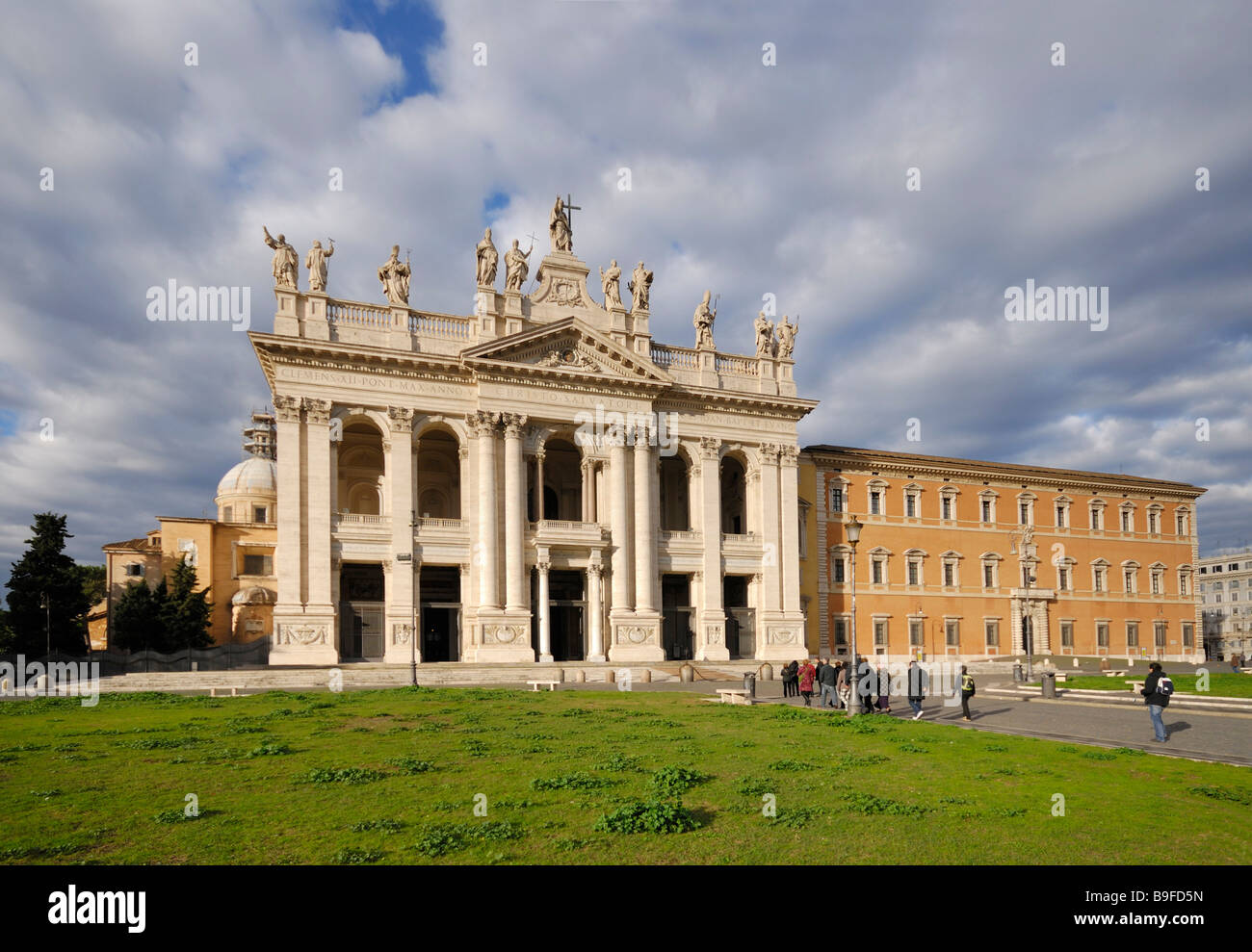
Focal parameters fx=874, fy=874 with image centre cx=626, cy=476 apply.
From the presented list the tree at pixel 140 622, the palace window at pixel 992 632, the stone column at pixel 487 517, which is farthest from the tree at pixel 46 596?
the palace window at pixel 992 632

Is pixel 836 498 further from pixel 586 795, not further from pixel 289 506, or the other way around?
pixel 586 795

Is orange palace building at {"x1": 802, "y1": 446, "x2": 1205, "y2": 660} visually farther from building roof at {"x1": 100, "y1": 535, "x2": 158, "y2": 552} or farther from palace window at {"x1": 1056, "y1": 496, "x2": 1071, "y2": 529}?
building roof at {"x1": 100, "y1": 535, "x2": 158, "y2": 552}

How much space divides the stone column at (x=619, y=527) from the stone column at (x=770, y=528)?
8488mm

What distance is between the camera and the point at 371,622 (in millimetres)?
41281

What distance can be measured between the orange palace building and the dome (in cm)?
4777

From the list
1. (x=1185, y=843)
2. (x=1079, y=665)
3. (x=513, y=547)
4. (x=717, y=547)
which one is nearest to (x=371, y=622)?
(x=513, y=547)

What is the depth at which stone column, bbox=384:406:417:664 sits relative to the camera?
40531mm

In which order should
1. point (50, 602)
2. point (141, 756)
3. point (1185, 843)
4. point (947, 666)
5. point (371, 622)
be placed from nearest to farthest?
point (1185, 843) → point (141, 756) → point (371, 622) → point (50, 602) → point (947, 666)

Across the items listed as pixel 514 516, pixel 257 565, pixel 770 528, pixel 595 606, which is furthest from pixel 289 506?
pixel 257 565

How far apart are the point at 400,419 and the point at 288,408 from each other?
500 cm

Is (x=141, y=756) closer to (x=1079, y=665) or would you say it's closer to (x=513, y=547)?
(x=513, y=547)

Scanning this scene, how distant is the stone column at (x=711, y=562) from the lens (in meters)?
46.2

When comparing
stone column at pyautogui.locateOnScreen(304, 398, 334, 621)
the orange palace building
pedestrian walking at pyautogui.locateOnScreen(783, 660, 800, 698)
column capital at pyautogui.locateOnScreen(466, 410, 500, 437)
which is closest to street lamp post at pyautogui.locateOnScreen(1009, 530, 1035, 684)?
the orange palace building

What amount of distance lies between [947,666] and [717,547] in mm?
17339
